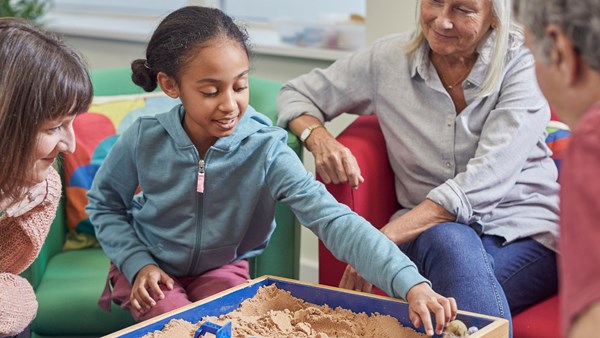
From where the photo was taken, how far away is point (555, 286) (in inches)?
86.7

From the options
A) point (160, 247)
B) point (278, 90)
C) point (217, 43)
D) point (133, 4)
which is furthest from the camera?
point (133, 4)

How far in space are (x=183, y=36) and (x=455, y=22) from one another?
0.66 metres

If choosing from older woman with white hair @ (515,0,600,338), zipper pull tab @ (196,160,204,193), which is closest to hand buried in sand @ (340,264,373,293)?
zipper pull tab @ (196,160,204,193)

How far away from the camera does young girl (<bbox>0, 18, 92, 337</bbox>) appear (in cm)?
157

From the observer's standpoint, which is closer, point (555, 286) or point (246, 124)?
point (246, 124)

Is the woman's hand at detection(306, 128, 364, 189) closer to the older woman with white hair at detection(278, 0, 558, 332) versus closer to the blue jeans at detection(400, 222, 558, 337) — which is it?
the older woman with white hair at detection(278, 0, 558, 332)

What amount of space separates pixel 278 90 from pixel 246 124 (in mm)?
585

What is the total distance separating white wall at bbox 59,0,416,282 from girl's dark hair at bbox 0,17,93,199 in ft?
3.05

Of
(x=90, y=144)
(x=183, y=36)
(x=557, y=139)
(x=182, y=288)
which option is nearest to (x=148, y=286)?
(x=182, y=288)

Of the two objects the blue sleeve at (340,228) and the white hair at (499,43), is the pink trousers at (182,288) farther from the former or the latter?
the white hair at (499,43)

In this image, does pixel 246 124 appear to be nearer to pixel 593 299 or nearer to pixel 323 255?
pixel 323 255

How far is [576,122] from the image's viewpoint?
3.40 feet

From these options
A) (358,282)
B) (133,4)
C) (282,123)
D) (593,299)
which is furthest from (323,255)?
(133,4)

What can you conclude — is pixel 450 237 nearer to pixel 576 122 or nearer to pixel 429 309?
pixel 429 309
